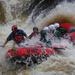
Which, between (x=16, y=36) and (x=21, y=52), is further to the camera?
(x=16, y=36)

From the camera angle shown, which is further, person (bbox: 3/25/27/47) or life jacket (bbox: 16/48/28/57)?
person (bbox: 3/25/27/47)

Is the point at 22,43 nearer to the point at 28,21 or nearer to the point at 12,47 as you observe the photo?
the point at 12,47

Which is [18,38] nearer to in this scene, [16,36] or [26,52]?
[16,36]

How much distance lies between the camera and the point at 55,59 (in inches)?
493

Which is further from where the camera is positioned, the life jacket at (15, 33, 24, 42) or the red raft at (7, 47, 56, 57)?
the life jacket at (15, 33, 24, 42)

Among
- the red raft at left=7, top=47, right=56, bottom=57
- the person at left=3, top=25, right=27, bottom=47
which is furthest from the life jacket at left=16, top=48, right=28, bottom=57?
the person at left=3, top=25, right=27, bottom=47

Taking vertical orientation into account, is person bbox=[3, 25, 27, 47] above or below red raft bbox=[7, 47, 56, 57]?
above

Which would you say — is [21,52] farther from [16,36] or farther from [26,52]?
[16,36]

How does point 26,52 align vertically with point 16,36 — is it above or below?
below

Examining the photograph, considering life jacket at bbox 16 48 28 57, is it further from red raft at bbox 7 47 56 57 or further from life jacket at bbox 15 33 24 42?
life jacket at bbox 15 33 24 42

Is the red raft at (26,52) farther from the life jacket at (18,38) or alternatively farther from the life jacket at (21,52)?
the life jacket at (18,38)

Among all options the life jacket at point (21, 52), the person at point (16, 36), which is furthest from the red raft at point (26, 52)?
the person at point (16, 36)

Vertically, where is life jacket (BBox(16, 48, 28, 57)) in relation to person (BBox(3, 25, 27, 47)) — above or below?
below

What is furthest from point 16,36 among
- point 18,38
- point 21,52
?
point 21,52
